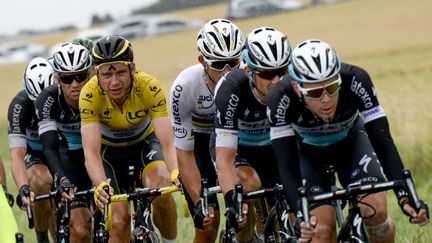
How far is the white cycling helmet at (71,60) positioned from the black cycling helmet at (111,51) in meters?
0.82

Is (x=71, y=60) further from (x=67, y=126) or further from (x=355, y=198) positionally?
(x=355, y=198)

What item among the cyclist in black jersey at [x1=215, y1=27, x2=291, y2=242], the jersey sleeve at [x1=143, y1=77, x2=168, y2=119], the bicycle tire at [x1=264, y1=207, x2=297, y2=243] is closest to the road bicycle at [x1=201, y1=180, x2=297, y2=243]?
the bicycle tire at [x1=264, y1=207, x2=297, y2=243]

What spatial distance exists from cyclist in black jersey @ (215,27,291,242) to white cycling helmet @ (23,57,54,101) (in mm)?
2747

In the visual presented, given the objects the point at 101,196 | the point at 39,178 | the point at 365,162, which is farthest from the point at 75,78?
the point at 365,162

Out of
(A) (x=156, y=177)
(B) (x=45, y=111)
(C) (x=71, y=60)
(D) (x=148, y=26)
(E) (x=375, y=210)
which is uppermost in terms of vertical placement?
(D) (x=148, y=26)

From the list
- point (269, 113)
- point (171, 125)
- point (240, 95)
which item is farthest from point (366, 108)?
point (171, 125)

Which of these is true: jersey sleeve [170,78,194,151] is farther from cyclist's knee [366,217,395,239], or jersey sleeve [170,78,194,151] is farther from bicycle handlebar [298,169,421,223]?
bicycle handlebar [298,169,421,223]

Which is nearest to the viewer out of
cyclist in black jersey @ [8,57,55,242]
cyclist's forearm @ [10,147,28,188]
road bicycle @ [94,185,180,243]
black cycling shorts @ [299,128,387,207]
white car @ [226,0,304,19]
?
black cycling shorts @ [299,128,387,207]

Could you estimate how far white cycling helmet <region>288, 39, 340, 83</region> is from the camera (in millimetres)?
7398

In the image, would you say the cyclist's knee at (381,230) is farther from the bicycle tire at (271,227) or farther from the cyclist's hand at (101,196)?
the cyclist's hand at (101,196)

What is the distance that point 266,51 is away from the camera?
8.45 m

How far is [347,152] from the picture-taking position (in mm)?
8258

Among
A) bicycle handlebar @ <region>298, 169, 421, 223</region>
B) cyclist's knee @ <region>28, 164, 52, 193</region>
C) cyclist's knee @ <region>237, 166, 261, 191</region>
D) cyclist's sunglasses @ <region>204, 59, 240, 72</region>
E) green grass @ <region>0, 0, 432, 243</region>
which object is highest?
green grass @ <region>0, 0, 432, 243</region>

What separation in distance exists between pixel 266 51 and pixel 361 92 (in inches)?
38.4
